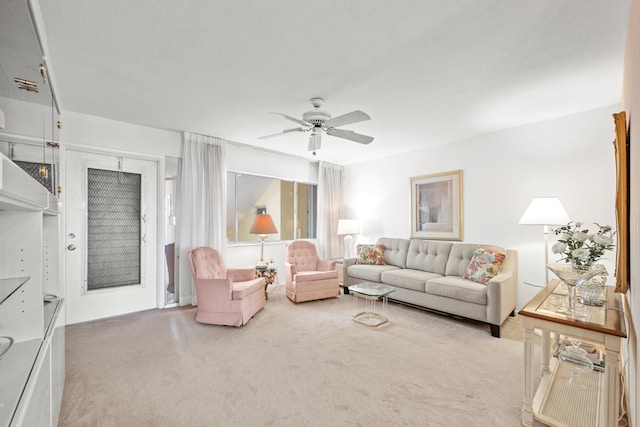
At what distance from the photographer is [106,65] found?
2375 millimetres

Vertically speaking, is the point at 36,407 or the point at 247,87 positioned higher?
the point at 247,87

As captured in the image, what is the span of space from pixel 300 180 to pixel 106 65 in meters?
3.77

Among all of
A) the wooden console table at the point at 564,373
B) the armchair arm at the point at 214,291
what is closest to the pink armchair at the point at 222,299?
the armchair arm at the point at 214,291

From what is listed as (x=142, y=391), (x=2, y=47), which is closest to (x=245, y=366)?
→ (x=142, y=391)

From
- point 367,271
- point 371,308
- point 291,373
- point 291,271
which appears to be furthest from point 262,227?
point 291,373

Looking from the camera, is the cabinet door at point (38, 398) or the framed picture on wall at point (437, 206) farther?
the framed picture on wall at point (437, 206)

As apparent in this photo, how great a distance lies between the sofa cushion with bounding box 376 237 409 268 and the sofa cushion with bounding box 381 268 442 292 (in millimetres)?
338

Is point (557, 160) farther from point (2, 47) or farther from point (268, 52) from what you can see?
point (2, 47)

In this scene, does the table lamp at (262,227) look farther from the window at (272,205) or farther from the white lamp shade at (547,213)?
the white lamp shade at (547,213)

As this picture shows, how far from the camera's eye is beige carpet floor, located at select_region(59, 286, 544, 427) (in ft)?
6.06

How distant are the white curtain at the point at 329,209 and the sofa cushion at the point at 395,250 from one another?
4.04 ft

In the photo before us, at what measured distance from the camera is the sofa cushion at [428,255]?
4277mm

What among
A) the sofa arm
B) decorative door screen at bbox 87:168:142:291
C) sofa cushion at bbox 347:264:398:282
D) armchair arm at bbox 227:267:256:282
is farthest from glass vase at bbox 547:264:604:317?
decorative door screen at bbox 87:168:142:291

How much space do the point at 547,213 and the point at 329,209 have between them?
12.3 feet
